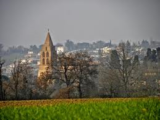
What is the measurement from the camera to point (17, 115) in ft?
60.4

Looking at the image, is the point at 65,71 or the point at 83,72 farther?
the point at 83,72

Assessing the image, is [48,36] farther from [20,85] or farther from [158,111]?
[158,111]

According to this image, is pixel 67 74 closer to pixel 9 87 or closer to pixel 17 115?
pixel 9 87

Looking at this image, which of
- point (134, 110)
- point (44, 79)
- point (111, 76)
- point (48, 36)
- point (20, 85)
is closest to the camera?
point (134, 110)

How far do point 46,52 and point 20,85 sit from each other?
5928cm

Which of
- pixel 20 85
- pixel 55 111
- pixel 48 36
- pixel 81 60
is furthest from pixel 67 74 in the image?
pixel 48 36

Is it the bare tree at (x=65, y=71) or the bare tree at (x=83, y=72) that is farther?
the bare tree at (x=83, y=72)

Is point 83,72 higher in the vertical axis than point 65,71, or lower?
lower

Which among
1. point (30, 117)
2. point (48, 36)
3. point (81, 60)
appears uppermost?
point (48, 36)

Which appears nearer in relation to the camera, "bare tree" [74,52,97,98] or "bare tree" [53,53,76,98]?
"bare tree" [53,53,76,98]

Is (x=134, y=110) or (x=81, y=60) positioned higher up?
(x=81, y=60)

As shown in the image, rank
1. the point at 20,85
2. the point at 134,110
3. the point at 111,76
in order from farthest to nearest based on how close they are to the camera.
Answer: the point at 111,76 < the point at 20,85 < the point at 134,110

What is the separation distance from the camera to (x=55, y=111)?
20.2m

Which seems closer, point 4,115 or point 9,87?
point 4,115
